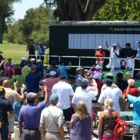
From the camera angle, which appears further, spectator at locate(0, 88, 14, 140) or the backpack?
spectator at locate(0, 88, 14, 140)

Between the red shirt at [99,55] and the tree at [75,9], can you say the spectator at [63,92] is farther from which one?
the tree at [75,9]

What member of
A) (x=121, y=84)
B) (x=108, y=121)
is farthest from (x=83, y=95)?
(x=121, y=84)

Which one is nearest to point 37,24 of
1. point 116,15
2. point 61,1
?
point 116,15

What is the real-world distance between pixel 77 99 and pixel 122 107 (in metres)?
2.45

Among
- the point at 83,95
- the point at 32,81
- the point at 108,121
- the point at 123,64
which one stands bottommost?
the point at 108,121

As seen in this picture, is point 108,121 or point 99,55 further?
point 99,55

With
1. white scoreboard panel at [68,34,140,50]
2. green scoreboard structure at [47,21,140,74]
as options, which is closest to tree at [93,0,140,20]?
green scoreboard structure at [47,21,140,74]

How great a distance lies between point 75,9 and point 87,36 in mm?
4813

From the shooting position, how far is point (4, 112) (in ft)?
29.0

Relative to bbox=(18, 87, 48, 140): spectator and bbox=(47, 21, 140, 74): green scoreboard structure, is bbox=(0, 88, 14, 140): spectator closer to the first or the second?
bbox=(18, 87, 48, 140): spectator

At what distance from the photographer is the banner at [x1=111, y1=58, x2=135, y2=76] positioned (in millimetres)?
20002

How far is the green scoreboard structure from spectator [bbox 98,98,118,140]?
41.9 feet

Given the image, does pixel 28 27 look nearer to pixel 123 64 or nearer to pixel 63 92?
pixel 123 64

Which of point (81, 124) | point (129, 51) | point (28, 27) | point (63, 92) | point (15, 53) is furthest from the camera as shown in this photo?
point (28, 27)
